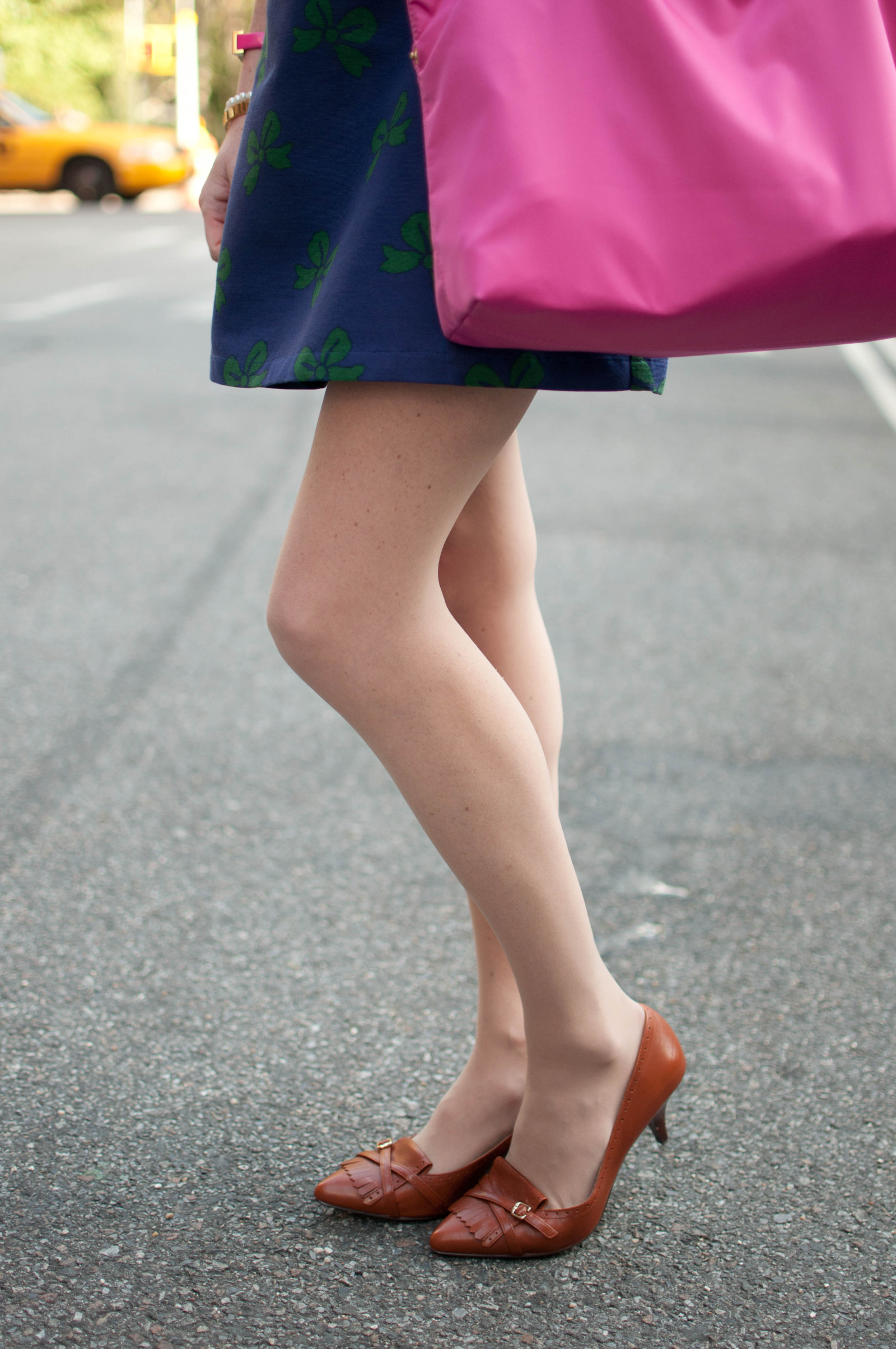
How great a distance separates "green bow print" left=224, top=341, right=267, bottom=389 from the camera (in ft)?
3.78

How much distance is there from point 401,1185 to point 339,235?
909 millimetres

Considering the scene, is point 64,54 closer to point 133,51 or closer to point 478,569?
point 133,51

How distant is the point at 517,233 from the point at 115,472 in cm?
432

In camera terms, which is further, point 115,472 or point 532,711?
point 115,472

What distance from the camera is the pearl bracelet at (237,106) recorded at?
128cm

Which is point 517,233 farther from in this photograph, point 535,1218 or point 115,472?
point 115,472

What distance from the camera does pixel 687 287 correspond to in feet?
3.05

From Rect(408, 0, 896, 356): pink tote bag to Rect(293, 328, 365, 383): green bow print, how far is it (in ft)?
0.41

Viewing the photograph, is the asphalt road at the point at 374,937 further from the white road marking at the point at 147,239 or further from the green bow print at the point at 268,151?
the white road marking at the point at 147,239


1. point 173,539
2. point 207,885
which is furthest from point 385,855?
point 173,539

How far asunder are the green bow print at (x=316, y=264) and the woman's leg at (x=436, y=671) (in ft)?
0.34

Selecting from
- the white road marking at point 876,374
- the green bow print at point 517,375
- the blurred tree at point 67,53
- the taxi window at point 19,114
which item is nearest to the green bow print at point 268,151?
the green bow print at point 517,375

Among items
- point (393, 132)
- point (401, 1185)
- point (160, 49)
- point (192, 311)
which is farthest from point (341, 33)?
point (160, 49)

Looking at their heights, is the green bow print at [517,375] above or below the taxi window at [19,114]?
above
